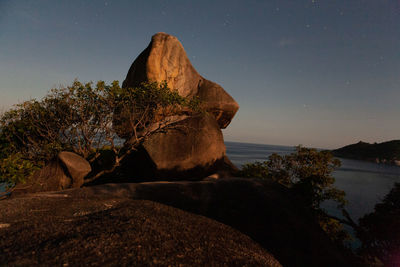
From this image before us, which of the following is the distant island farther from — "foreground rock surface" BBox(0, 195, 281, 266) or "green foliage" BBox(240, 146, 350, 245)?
"foreground rock surface" BBox(0, 195, 281, 266)

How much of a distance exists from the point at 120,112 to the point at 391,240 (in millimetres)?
18809

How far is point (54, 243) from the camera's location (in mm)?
3260

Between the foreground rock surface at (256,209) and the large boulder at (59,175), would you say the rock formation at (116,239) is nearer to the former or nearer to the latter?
the foreground rock surface at (256,209)

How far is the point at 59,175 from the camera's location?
10953mm

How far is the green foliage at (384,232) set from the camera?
7688 mm

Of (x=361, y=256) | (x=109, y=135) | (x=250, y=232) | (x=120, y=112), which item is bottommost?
(x=361, y=256)

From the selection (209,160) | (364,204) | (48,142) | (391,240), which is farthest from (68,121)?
(364,204)

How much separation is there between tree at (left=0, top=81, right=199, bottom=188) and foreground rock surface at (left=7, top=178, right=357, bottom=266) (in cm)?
689

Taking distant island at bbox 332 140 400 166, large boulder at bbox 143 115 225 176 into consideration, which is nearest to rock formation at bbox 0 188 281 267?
large boulder at bbox 143 115 225 176

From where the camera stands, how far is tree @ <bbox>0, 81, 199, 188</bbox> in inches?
458

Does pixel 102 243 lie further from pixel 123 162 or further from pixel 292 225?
pixel 123 162

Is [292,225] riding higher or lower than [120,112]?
lower

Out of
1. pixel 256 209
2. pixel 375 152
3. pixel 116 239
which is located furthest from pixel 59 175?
pixel 375 152

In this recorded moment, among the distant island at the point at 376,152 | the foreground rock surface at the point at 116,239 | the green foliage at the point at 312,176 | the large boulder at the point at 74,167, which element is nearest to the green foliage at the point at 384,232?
the green foliage at the point at 312,176
